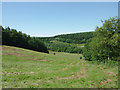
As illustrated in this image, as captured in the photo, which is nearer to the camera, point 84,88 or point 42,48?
point 84,88

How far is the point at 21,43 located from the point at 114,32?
85.0 m

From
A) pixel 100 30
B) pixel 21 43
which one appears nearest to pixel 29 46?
pixel 21 43

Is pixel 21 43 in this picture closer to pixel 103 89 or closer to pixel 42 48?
pixel 42 48

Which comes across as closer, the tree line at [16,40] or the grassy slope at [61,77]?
the grassy slope at [61,77]

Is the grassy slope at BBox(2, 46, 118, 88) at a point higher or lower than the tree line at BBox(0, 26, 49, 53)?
lower

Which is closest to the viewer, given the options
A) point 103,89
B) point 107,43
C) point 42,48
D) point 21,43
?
point 103,89

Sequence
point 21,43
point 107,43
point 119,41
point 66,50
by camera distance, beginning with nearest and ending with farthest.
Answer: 1. point 119,41
2. point 107,43
3. point 21,43
4. point 66,50

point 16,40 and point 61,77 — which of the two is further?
point 16,40

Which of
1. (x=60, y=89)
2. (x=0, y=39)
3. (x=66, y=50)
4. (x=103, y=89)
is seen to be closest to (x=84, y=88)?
(x=103, y=89)

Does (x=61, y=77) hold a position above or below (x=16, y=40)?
below

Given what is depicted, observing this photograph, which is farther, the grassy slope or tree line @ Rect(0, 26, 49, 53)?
tree line @ Rect(0, 26, 49, 53)

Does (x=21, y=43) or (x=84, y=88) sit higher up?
(x=21, y=43)

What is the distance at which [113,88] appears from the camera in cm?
1113

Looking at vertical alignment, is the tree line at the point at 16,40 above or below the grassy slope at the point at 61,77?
above
